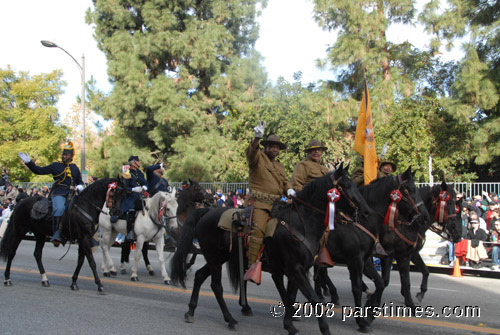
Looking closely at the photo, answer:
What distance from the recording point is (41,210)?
10680mm

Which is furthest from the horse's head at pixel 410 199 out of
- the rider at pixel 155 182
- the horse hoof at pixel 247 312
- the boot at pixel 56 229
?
the boot at pixel 56 229

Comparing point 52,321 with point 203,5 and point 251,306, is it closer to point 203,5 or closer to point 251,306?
point 251,306

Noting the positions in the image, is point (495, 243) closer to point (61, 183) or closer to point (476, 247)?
point (476, 247)

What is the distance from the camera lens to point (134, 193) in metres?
11.9

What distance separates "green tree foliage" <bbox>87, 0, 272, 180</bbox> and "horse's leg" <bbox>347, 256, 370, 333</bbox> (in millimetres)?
22422

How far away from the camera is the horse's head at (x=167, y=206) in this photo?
11836 mm

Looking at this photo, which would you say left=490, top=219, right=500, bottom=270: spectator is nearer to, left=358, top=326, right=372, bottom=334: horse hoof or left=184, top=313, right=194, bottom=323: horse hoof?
left=358, top=326, right=372, bottom=334: horse hoof

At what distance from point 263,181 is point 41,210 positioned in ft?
19.1

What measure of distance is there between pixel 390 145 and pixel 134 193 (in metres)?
14.7

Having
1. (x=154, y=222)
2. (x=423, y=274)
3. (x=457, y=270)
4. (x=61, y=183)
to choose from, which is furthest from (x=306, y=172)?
(x=457, y=270)

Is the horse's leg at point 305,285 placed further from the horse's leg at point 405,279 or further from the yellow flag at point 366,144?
the yellow flag at point 366,144

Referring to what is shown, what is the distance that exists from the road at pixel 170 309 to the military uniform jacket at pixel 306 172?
2.19 m

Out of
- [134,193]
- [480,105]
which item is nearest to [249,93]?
[480,105]

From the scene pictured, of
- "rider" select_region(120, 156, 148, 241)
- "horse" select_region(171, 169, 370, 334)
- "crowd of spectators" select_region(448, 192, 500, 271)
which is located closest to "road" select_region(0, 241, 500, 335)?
"horse" select_region(171, 169, 370, 334)
